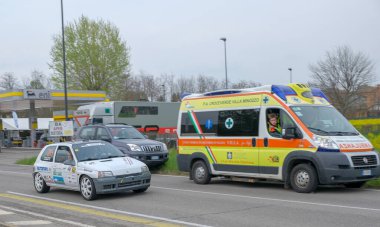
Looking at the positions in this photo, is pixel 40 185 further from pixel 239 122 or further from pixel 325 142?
pixel 325 142

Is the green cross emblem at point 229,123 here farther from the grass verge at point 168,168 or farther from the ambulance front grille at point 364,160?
the grass verge at point 168,168

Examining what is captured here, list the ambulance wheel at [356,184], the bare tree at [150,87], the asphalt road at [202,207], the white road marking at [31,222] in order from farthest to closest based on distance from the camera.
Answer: the bare tree at [150,87] < the ambulance wheel at [356,184] < the white road marking at [31,222] < the asphalt road at [202,207]

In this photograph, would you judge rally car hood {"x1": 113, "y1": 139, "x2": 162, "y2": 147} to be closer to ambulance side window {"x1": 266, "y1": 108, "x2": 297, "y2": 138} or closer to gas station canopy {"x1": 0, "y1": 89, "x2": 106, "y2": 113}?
ambulance side window {"x1": 266, "y1": 108, "x2": 297, "y2": 138}

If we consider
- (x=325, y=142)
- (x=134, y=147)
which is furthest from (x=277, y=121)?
(x=134, y=147)

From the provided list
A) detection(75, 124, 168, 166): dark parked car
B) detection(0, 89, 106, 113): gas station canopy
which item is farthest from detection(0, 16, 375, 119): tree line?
detection(75, 124, 168, 166): dark parked car

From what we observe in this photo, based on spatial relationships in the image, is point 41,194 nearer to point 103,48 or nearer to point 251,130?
point 251,130

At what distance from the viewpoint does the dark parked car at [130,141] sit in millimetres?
17281

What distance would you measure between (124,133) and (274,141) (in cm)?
789

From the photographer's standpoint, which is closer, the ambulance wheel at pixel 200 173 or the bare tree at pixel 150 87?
the ambulance wheel at pixel 200 173

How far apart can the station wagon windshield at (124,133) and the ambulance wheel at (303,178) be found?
828cm

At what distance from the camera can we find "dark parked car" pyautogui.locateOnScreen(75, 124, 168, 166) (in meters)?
17.3

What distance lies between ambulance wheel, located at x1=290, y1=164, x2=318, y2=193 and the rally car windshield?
4.57 m

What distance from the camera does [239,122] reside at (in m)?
13.0

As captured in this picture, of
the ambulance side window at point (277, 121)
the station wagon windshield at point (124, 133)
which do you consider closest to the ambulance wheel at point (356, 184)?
the ambulance side window at point (277, 121)
